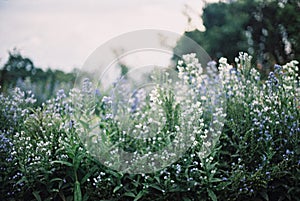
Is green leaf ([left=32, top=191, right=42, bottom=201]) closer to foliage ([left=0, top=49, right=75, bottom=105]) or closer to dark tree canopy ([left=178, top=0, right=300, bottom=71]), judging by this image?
foliage ([left=0, top=49, right=75, bottom=105])

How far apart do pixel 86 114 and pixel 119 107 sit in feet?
→ 2.10

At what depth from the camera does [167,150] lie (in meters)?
3.42

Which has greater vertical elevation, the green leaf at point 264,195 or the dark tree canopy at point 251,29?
the dark tree canopy at point 251,29

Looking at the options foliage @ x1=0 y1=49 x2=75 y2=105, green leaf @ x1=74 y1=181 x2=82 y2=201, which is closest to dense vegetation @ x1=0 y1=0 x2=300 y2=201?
green leaf @ x1=74 y1=181 x2=82 y2=201

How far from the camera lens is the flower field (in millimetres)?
3197

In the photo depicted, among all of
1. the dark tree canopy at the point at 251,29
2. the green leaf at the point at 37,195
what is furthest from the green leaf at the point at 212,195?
the dark tree canopy at the point at 251,29

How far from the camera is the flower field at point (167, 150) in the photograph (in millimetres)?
3197

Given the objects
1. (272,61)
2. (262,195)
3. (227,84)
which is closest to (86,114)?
(227,84)

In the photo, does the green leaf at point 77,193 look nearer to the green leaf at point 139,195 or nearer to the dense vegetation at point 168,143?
the dense vegetation at point 168,143

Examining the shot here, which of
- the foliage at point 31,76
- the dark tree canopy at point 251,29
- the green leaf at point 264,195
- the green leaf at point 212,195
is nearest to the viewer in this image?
the green leaf at point 212,195

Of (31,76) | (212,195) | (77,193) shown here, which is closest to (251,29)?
(31,76)

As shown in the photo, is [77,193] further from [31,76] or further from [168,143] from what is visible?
[31,76]

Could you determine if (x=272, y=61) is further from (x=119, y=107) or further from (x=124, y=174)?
(x=124, y=174)

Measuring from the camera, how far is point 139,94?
4281 millimetres
